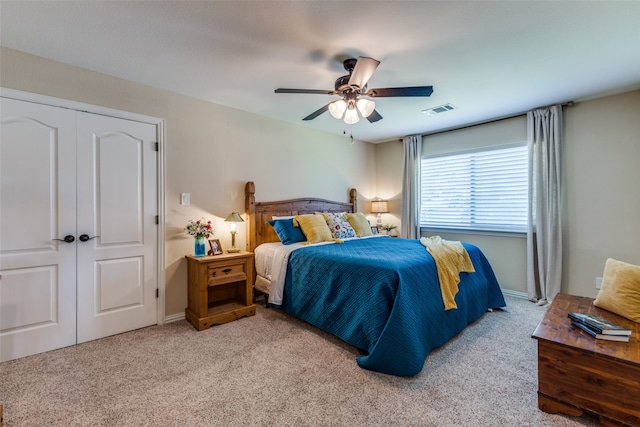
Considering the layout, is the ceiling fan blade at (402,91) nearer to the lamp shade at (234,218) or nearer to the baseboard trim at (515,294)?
the lamp shade at (234,218)

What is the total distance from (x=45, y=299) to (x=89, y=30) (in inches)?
85.8

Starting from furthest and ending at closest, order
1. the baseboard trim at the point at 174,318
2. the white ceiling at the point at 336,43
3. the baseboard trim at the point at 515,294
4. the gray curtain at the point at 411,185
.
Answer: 1. the gray curtain at the point at 411,185
2. the baseboard trim at the point at 515,294
3. the baseboard trim at the point at 174,318
4. the white ceiling at the point at 336,43

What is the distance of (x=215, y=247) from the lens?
10.5ft

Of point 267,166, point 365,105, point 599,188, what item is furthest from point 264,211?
point 599,188

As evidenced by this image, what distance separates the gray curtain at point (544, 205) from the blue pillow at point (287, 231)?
2.95 metres

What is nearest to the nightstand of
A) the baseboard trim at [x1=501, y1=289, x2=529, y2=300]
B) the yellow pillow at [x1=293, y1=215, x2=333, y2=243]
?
the yellow pillow at [x1=293, y1=215, x2=333, y2=243]

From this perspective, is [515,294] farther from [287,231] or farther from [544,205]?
[287,231]

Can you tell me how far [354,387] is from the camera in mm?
1906

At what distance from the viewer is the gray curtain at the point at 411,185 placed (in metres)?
4.84

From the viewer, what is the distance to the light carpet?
1.63m

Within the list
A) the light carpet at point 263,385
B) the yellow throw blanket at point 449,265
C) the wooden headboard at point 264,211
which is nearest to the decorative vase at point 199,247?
the wooden headboard at point 264,211

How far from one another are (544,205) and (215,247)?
4.04 meters

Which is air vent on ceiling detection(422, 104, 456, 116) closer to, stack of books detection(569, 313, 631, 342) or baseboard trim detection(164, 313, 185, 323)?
stack of books detection(569, 313, 631, 342)

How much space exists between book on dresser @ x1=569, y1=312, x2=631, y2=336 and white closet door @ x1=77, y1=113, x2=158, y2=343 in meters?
3.60
